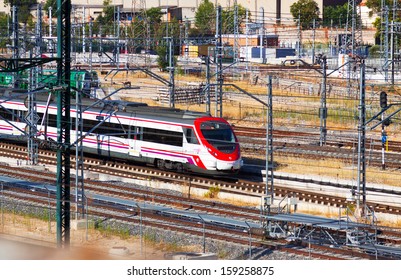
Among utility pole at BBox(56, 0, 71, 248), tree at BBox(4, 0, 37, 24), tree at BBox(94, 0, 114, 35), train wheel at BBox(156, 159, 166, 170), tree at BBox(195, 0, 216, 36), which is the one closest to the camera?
utility pole at BBox(56, 0, 71, 248)

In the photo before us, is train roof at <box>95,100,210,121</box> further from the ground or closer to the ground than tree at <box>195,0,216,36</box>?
closer to the ground

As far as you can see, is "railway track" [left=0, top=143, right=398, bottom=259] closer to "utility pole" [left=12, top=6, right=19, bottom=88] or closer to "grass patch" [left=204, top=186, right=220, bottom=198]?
"grass patch" [left=204, top=186, right=220, bottom=198]

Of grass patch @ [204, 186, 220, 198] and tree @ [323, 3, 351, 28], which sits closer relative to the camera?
grass patch @ [204, 186, 220, 198]

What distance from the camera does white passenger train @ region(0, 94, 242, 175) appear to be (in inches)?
886

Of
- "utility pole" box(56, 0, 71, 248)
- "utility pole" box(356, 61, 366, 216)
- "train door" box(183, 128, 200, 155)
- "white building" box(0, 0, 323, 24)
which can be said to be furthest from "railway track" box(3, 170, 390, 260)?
"white building" box(0, 0, 323, 24)

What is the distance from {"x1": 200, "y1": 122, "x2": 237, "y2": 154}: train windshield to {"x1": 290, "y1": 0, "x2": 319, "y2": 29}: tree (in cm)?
4506

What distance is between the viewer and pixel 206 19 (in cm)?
6531

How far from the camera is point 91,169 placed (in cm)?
2477

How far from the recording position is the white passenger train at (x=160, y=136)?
2252cm

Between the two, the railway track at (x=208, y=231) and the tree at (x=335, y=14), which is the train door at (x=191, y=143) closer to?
the railway track at (x=208, y=231)

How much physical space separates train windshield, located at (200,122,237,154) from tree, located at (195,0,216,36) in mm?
40606

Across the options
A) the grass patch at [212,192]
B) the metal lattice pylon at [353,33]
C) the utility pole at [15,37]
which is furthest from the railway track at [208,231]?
the metal lattice pylon at [353,33]

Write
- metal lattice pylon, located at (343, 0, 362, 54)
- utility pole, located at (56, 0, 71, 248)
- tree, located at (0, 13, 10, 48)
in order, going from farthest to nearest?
tree, located at (0, 13, 10, 48) → metal lattice pylon, located at (343, 0, 362, 54) → utility pole, located at (56, 0, 71, 248)

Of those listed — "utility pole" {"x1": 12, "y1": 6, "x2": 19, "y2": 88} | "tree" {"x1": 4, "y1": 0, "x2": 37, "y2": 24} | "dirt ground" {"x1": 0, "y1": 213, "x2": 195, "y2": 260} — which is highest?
"tree" {"x1": 4, "y1": 0, "x2": 37, "y2": 24}
